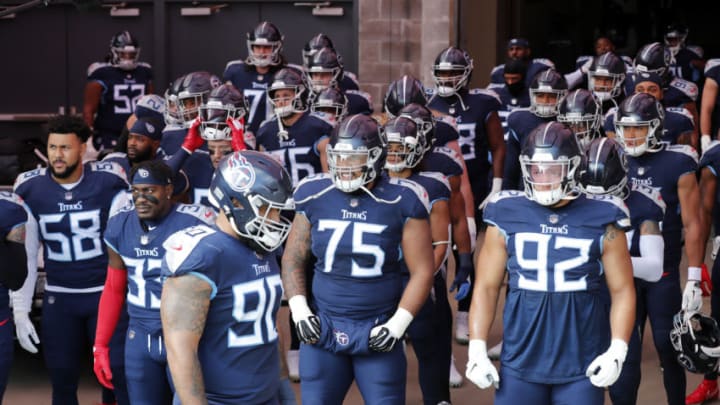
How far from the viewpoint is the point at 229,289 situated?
4.18 metres

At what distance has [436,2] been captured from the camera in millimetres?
13070

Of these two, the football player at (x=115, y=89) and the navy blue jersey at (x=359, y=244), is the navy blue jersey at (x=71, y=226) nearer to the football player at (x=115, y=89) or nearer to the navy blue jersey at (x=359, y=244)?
the navy blue jersey at (x=359, y=244)

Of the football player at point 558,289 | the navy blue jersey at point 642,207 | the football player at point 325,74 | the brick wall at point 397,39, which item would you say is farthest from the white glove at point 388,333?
the brick wall at point 397,39

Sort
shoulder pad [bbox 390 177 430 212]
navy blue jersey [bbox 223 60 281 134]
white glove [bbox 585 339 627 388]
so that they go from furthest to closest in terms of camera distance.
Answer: navy blue jersey [bbox 223 60 281 134] < shoulder pad [bbox 390 177 430 212] < white glove [bbox 585 339 627 388]

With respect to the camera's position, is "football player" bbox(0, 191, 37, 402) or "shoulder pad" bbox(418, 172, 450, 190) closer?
"football player" bbox(0, 191, 37, 402)

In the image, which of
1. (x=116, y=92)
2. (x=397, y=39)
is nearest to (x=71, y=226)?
(x=116, y=92)

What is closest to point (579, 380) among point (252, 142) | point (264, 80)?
point (252, 142)

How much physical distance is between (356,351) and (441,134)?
2.59 m

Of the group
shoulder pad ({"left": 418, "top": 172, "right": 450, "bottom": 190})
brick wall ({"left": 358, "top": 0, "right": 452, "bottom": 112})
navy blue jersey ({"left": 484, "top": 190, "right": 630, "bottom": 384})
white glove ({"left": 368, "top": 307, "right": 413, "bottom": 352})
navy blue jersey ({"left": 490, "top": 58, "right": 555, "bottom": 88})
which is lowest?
white glove ({"left": 368, "top": 307, "right": 413, "bottom": 352})

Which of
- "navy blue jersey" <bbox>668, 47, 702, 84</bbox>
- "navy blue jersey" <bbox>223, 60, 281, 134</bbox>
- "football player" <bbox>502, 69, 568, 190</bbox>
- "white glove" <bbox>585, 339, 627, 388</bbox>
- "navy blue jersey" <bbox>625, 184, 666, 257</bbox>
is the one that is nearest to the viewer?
"white glove" <bbox>585, 339, 627, 388</bbox>

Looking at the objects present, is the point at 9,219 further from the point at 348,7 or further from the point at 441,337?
the point at 348,7

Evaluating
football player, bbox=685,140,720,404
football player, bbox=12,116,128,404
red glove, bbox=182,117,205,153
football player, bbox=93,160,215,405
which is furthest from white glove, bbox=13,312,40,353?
football player, bbox=685,140,720,404

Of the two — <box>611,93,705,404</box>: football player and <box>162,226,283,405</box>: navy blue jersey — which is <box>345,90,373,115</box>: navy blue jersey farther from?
<box>162,226,283,405</box>: navy blue jersey

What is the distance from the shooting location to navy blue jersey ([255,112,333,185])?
7.79m
